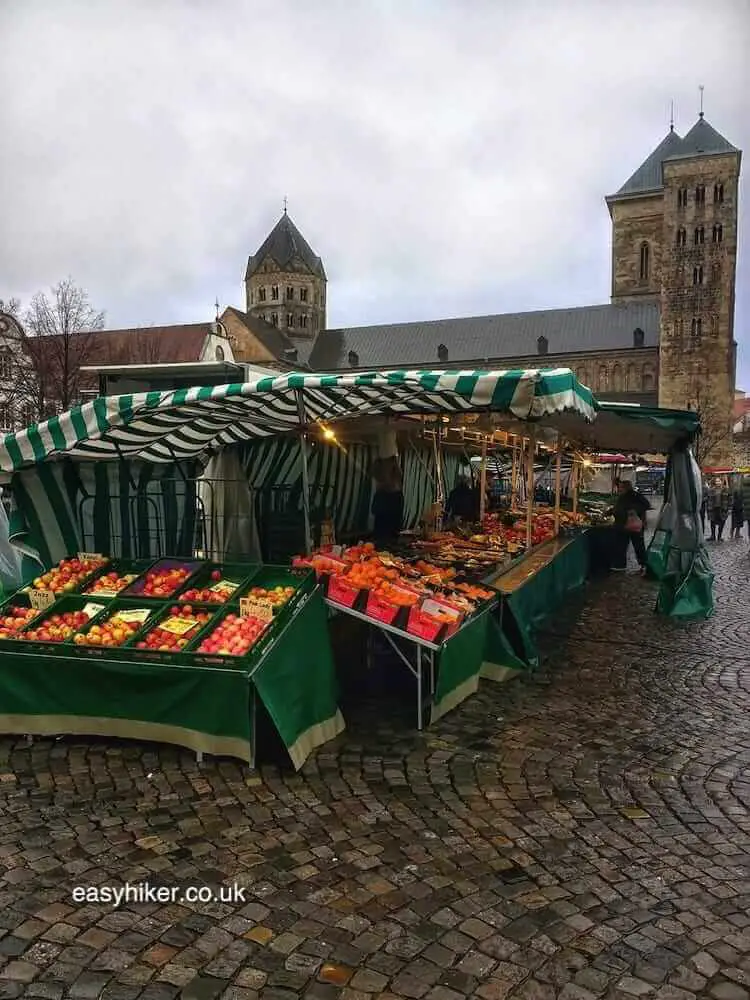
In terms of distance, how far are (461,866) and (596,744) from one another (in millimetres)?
1745

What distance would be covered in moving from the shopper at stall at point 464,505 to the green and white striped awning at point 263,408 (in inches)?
214

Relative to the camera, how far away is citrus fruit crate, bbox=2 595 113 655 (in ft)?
14.5

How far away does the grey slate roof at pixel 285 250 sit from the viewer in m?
78.8

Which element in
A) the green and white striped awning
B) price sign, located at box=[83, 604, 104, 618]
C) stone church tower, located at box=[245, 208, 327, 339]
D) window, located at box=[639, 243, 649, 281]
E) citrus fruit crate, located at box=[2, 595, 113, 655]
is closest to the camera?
citrus fruit crate, located at box=[2, 595, 113, 655]

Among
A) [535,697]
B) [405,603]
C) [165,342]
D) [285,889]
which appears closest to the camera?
[285,889]

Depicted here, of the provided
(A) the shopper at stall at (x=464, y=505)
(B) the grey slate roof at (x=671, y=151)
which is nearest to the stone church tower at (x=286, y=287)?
(B) the grey slate roof at (x=671, y=151)

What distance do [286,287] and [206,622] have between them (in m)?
77.8

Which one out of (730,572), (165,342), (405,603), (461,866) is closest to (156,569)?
(405,603)

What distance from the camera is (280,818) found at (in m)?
3.48

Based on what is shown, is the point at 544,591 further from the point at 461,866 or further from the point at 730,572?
the point at 730,572

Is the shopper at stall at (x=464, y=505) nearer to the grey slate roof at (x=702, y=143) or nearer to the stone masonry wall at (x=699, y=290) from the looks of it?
the stone masonry wall at (x=699, y=290)

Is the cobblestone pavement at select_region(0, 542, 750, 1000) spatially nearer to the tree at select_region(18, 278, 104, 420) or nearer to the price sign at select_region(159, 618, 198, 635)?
the price sign at select_region(159, 618, 198, 635)

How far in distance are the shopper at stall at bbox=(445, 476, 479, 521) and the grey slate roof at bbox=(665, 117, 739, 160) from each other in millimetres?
54655

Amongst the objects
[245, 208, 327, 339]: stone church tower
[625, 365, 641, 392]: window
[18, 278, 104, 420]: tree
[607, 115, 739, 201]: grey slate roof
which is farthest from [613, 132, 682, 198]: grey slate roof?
[18, 278, 104, 420]: tree
